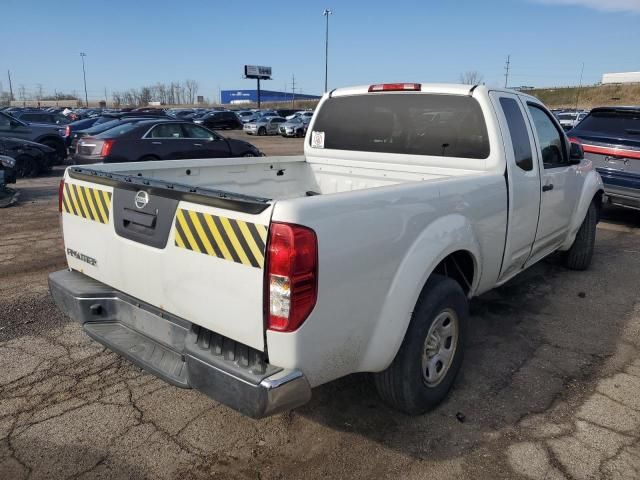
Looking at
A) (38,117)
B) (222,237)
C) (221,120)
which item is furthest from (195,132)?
(221,120)

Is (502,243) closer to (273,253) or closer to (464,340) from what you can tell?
(464,340)

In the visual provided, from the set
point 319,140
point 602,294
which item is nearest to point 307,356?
point 319,140

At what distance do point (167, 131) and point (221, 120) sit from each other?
24988 millimetres

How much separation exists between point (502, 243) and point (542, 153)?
1162mm

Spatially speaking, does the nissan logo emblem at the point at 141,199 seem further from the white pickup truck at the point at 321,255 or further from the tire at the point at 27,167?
the tire at the point at 27,167

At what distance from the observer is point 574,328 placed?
13.8ft

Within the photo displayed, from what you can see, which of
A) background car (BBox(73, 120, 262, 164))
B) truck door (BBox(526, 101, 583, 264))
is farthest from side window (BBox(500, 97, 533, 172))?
background car (BBox(73, 120, 262, 164))

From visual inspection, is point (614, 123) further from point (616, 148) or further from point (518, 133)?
point (518, 133)

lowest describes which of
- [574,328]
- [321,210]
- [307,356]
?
[574,328]

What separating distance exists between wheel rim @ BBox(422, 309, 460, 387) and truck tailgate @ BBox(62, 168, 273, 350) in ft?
3.83

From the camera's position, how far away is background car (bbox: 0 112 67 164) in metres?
13.5

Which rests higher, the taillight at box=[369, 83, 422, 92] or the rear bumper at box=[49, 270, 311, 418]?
the taillight at box=[369, 83, 422, 92]

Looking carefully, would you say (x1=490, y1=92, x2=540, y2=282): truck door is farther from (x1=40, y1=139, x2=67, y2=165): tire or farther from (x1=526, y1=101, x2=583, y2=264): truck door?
(x1=40, y1=139, x2=67, y2=165): tire

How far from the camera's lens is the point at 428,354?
9.43 ft
